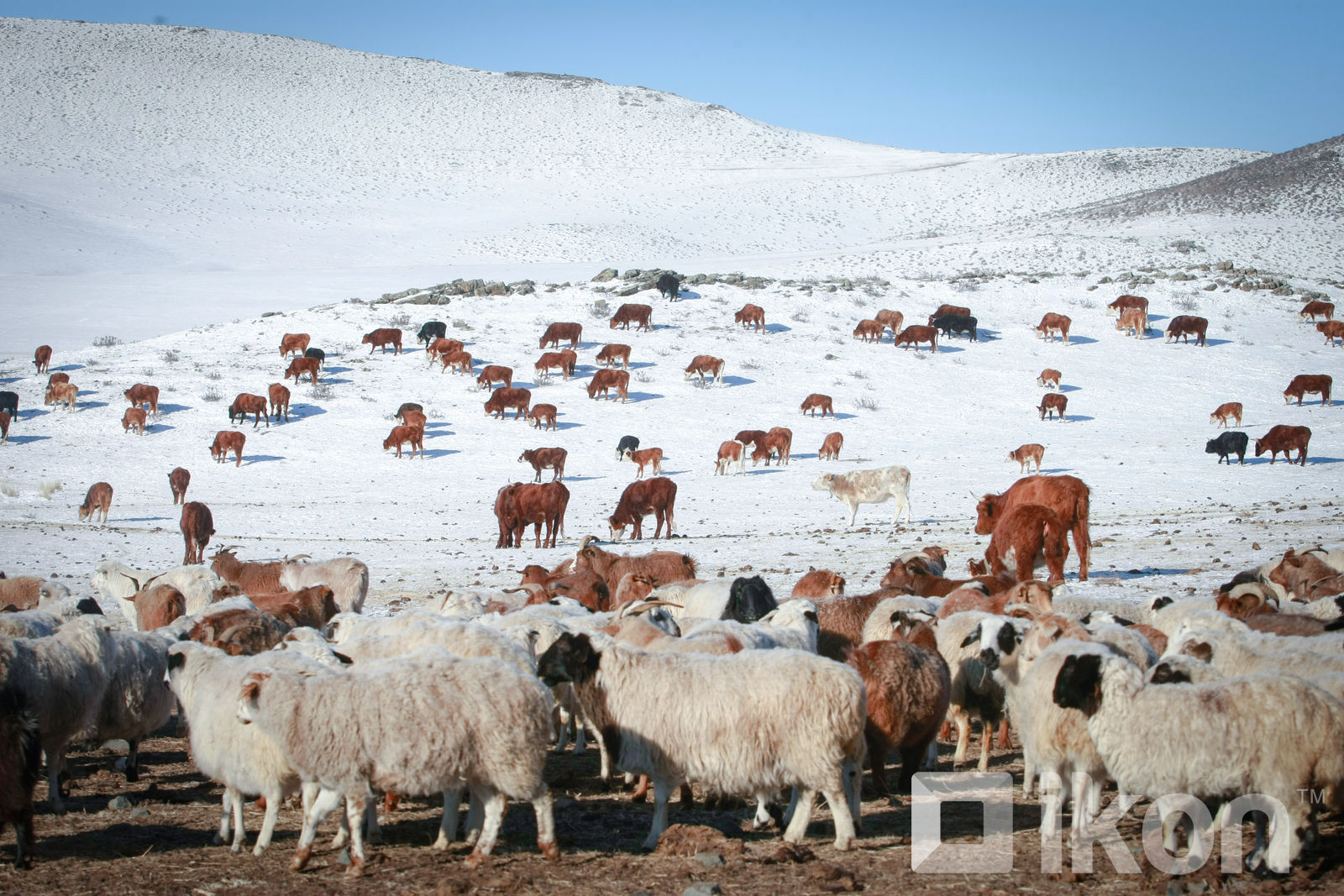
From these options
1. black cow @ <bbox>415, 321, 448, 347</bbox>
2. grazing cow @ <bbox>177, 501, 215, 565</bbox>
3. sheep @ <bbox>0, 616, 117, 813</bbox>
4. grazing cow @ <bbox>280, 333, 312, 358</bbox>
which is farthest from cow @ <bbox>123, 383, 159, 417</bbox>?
sheep @ <bbox>0, 616, 117, 813</bbox>

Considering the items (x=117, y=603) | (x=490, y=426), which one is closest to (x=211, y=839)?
(x=117, y=603)

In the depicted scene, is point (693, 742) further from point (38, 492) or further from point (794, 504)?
point (38, 492)

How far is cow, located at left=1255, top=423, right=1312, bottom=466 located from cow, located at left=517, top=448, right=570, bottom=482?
19917 millimetres

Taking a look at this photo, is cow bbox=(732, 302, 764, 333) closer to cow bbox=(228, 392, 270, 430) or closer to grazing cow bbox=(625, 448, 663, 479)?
grazing cow bbox=(625, 448, 663, 479)

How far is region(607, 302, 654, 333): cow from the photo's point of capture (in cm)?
4566

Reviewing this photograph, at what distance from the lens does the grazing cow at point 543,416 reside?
34.2 m

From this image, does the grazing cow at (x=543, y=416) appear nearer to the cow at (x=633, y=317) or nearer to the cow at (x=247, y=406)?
the cow at (x=247, y=406)

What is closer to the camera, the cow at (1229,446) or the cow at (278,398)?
the cow at (1229,446)

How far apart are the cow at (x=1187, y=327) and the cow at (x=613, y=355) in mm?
24178

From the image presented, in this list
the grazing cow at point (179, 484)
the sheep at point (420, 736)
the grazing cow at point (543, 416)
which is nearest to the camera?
the sheep at point (420, 736)

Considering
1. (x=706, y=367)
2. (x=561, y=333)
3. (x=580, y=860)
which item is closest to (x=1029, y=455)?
(x=706, y=367)

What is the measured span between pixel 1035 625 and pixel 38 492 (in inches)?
1090

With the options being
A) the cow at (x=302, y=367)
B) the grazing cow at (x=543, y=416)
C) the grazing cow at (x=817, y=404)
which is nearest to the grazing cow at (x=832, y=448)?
the grazing cow at (x=817, y=404)

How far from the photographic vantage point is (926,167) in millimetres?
117125
